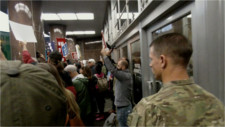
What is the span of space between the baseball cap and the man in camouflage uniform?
0.45 metres

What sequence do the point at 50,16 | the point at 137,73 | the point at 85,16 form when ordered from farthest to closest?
the point at 85,16
the point at 50,16
the point at 137,73

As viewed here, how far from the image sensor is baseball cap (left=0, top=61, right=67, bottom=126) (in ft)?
1.44

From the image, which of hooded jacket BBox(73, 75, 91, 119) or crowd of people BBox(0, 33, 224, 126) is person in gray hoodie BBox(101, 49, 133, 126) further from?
crowd of people BBox(0, 33, 224, 126)

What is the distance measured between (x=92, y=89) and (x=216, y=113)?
2692 mm

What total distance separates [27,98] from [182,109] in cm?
65

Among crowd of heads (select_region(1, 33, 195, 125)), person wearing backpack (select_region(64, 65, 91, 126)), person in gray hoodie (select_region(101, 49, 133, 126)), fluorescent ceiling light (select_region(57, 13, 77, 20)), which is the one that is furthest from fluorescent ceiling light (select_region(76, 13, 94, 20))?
crowd of heads (select_region(1, 33, 195, 125))

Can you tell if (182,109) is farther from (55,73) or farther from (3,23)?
(3,23)

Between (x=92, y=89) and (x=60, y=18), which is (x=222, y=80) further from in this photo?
(x=60, y=18)

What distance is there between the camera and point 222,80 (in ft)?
3.28

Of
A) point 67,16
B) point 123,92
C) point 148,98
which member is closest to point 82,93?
point 123,92

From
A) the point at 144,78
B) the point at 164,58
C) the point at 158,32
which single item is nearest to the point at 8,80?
the point at 164,58

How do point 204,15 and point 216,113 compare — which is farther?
point 204,15

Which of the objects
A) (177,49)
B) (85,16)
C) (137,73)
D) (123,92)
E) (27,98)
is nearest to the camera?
(27,98)

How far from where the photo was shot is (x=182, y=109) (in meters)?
0.68
